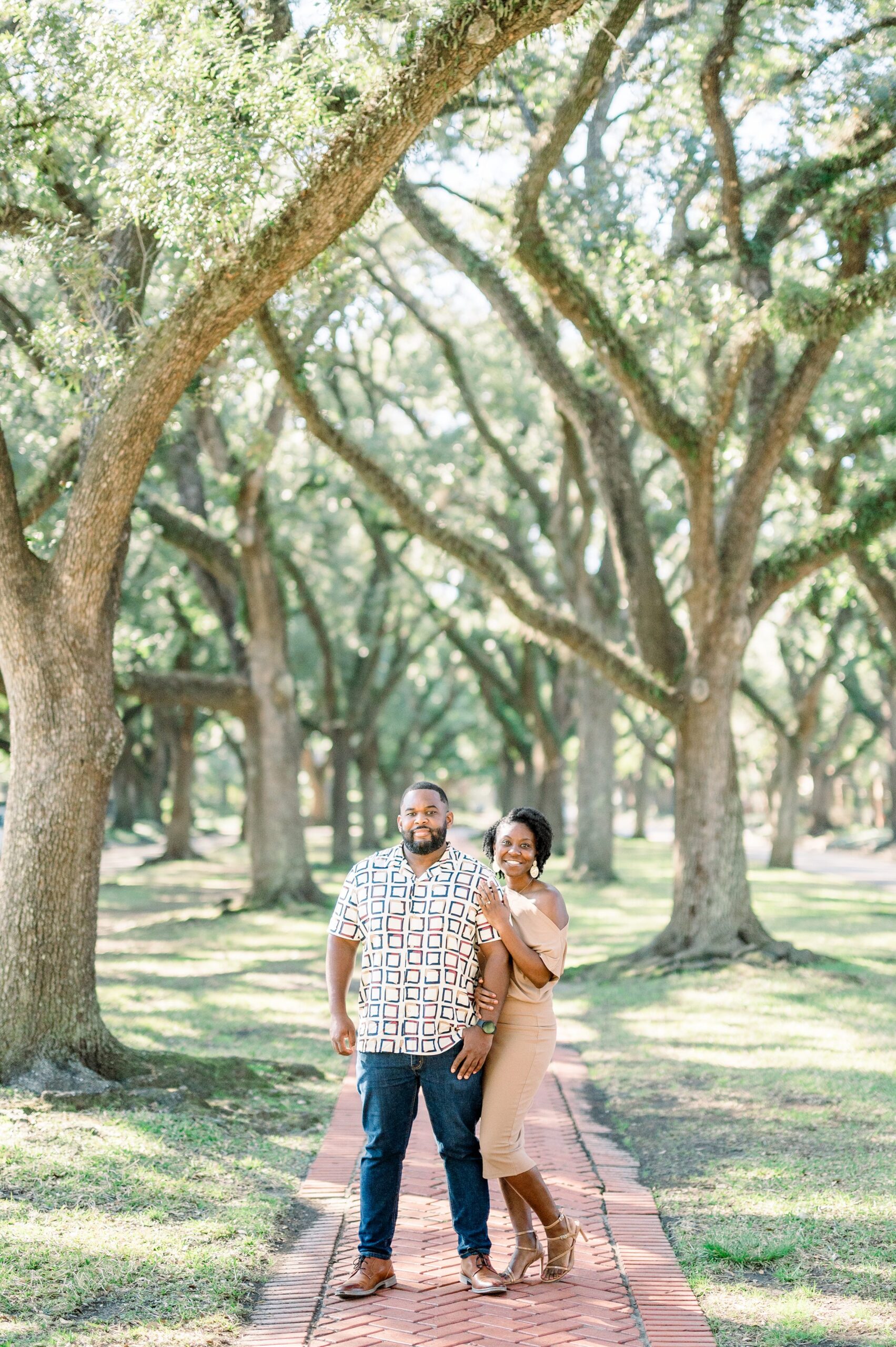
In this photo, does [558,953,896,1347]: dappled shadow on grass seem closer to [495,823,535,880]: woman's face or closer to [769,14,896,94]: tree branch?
[495,823,535,880]: woman's face

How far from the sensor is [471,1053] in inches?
169

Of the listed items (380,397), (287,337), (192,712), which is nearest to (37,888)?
(287,337)

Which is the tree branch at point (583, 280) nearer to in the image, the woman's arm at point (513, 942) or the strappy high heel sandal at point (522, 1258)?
the woman's arm at point (513, 942)

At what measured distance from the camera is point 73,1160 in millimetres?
5613

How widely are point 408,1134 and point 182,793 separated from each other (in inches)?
953

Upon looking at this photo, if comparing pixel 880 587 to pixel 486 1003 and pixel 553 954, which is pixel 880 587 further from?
pixel 486 1003

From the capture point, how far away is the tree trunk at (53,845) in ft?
22.2

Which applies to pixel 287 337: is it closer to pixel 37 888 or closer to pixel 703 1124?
pixel 37 888

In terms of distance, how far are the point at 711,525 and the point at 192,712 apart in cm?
1685

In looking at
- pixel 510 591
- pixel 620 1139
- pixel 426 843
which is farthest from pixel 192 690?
pixel 426 843

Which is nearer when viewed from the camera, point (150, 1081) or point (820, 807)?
point (150, 1081)

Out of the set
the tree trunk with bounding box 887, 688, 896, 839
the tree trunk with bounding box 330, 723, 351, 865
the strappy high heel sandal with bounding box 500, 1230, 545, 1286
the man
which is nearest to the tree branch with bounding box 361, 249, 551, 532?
the tree trunk with bounding box 330, 723, 351, 865

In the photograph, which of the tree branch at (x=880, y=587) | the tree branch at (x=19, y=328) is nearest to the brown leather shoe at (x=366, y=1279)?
the tree branch at (x=19, y=328)

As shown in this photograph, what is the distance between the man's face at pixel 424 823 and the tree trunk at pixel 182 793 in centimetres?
2249
